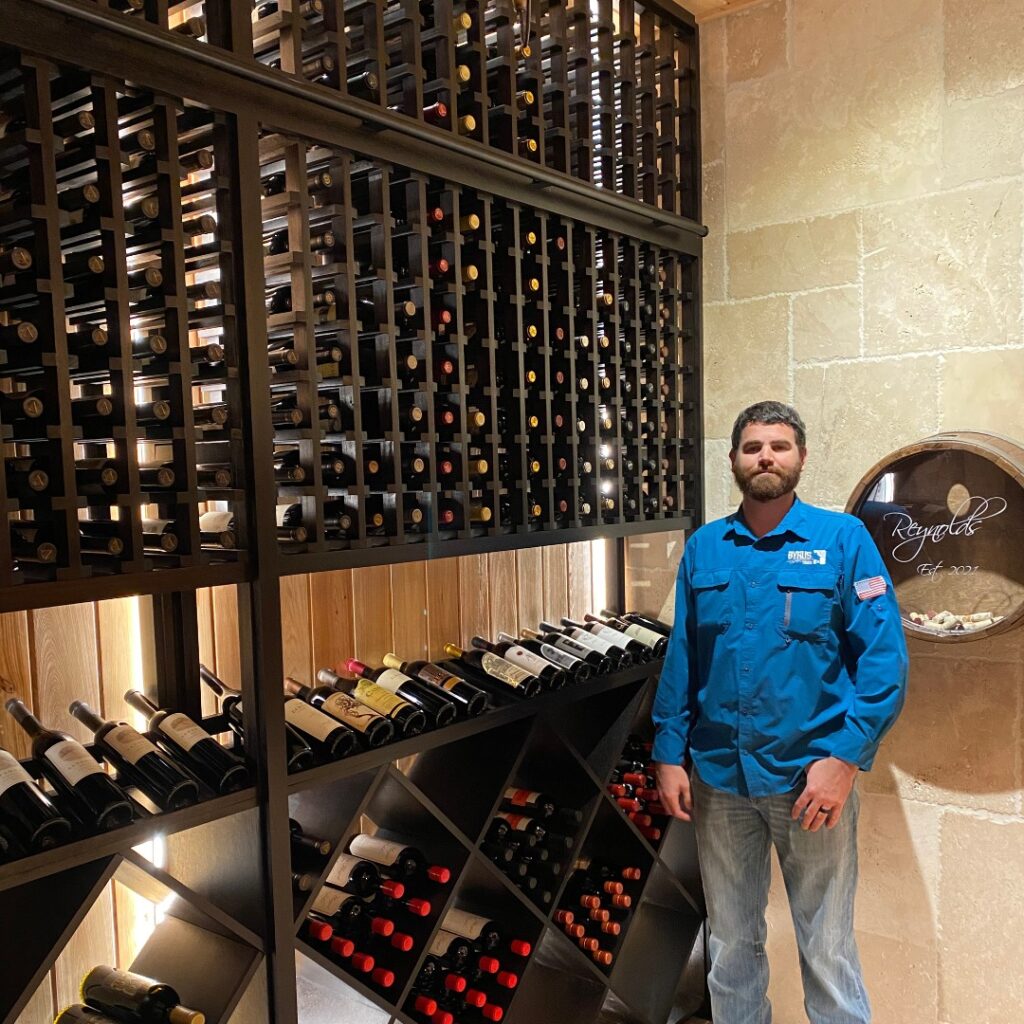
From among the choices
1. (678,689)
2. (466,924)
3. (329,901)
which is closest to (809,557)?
(678,689)

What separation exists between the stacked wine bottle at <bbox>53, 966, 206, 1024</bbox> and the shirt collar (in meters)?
1.55

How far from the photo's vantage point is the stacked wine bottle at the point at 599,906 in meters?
2.47

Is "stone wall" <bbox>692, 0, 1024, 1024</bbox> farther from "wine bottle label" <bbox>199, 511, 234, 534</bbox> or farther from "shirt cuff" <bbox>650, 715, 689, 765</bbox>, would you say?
"wine bottle label" <bbox>199, 511, 234, 534</bbox>

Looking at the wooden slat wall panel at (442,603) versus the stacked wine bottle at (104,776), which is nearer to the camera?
the stacked wine bottle at (104,776)

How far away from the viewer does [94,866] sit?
1498 mm

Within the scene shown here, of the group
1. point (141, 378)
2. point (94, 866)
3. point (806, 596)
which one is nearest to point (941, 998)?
point (806, 596)

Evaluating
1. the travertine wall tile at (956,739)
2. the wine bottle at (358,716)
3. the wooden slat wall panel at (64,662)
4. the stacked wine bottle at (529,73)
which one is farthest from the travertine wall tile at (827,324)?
the wooden slat wall panel at (64,662)

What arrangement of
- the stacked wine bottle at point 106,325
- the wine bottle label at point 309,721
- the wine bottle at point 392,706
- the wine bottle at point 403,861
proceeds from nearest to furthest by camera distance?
the stacked wine bottle at point 106,325 → the wine bottle label at point 309,721 → the wine bottle at point 392,706 → the wine bottle at point 403,861

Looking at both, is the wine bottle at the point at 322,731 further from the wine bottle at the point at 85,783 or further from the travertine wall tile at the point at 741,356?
the travertine wall tile at the point at 741,356

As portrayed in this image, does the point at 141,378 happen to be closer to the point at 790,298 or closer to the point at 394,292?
the point at 394,292

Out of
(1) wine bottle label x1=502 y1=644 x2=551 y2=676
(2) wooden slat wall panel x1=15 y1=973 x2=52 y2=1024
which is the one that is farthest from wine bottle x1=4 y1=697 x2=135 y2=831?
(1) wine bottle label x1=502 y1=644 x2=551 y2=676

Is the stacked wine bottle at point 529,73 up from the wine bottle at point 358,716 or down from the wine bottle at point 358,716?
up

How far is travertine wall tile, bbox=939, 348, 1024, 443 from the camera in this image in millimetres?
2387

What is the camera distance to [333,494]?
195 centimetres
